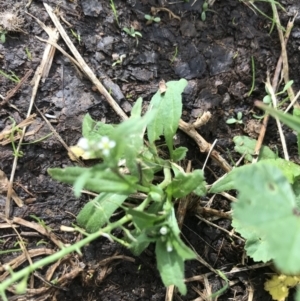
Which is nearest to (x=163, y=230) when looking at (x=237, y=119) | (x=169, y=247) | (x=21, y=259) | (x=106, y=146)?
(x=169, y=247)

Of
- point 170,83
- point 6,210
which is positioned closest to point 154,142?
point 170,83

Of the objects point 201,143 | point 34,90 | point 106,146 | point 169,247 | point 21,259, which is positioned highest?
point 106,146

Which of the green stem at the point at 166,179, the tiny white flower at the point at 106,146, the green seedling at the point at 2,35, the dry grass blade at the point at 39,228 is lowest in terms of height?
the dry grass blade at the point at 39,228

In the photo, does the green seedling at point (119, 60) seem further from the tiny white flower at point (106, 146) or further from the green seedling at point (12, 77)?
the tiny white flower at point (106, 146)

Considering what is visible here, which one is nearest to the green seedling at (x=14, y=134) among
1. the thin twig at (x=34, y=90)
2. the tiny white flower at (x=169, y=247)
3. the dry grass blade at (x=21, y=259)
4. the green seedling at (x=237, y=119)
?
the thin twig at (x=34, y=90)

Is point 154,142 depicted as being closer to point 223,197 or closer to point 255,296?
point 223,197

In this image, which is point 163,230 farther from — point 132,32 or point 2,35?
point 2,35

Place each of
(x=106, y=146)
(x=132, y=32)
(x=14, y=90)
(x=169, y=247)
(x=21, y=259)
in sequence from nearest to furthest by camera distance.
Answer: (x=106, y=146) → (x=169, y=247) → (x=21, y=259) → (x=14, y=90) → (x=132, y=32)

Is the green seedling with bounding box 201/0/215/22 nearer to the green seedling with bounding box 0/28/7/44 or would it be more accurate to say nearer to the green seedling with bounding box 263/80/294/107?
the green seedling with bounding box 263/80/294/107

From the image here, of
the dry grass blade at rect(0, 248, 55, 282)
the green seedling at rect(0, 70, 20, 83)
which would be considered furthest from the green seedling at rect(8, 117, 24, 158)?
the dry grass blade at rect(0, 248, 55, 282)
